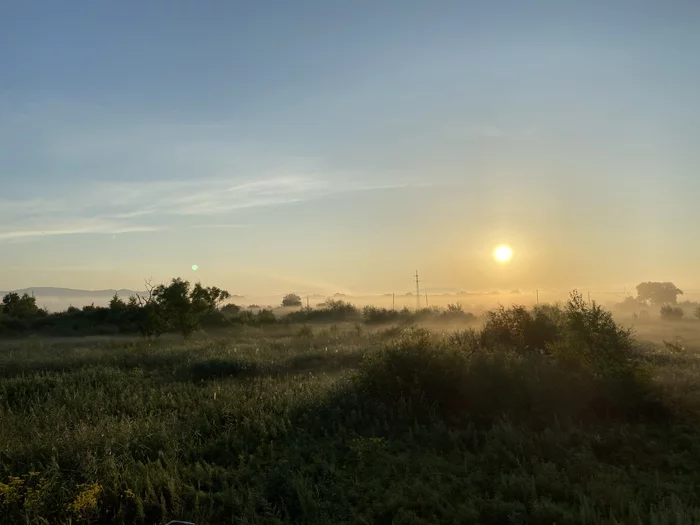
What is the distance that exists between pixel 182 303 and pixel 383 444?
26.9 meters

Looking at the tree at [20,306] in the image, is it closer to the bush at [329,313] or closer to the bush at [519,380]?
the bush at [329,313]

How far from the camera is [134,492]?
762cm

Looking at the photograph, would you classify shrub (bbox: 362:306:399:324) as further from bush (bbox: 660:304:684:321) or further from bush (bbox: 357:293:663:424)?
bush (bbox: 357:293:663:424)

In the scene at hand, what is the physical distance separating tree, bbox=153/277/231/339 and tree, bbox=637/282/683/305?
127135 millimetres

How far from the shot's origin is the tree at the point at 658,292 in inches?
5236

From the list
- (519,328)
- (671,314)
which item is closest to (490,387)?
(519,328)

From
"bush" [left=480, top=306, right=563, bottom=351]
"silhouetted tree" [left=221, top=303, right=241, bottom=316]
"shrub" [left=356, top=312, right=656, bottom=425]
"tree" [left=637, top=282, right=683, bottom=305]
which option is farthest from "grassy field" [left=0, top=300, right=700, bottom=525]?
"tree" [left=637, top=282, right=683, bottom=305]

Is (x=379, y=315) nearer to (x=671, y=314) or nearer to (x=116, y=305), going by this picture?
(x=116, y=305)

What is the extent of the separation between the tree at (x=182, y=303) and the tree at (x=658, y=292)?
127135 millimetres

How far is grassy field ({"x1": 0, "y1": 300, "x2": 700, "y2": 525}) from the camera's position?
7375 mm

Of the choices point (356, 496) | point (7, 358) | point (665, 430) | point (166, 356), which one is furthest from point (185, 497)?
point (7, 358)

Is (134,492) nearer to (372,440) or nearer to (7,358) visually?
(372,440)

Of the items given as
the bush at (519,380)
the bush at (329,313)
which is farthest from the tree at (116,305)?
the bush at (519,380)

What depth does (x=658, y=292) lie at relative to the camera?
135500 millimetres
